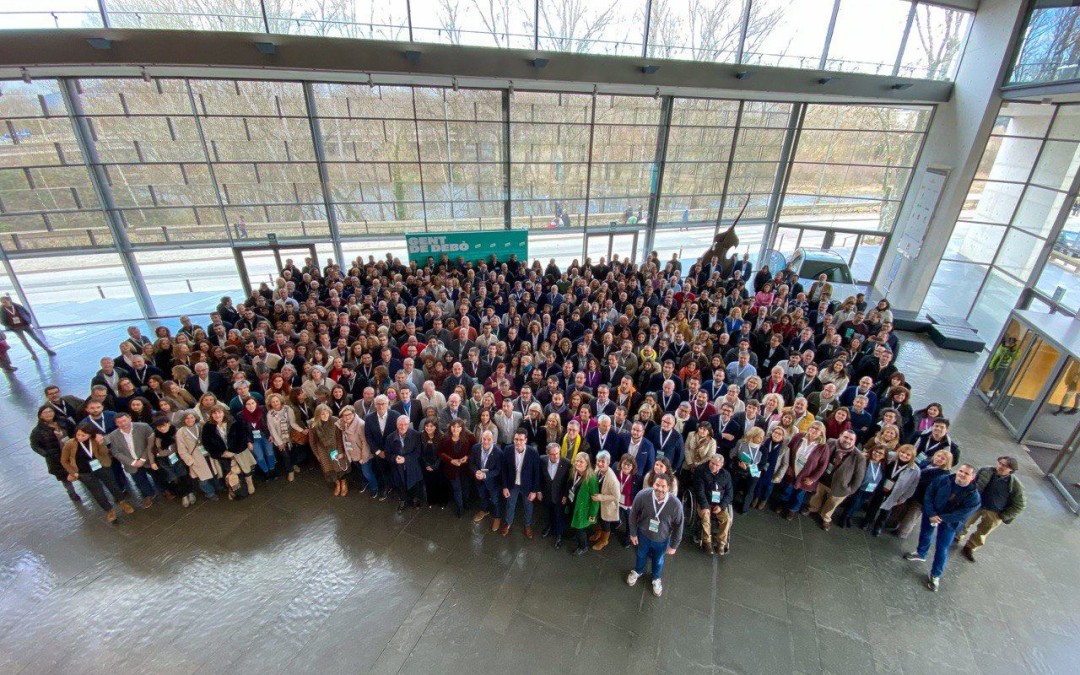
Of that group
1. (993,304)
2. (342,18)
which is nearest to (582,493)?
(342,18)

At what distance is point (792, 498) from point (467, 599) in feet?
13.4

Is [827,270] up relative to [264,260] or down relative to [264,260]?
up

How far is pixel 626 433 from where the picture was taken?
17.5ft

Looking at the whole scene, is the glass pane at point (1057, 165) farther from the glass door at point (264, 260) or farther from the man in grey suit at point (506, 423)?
the glass door at point (264, 260)

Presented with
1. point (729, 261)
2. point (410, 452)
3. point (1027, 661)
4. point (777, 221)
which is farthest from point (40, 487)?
point (777, 221)

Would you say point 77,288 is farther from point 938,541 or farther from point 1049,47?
point 1049,47

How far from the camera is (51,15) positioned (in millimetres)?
8797

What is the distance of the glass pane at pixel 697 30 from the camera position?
1227 centimetres

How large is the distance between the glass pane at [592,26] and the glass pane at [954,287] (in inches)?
416

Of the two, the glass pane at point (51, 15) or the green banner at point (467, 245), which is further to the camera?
the green banner at point (467, 245)

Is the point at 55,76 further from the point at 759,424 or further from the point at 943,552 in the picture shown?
the point at 943,552

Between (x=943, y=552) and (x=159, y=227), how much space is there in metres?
16.3

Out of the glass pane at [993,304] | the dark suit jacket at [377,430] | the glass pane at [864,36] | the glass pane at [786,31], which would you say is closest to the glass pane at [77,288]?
the dark suit jacket at [377,430]

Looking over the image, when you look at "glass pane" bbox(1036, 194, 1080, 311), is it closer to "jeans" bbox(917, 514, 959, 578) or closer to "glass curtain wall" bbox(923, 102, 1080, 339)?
"glass curtain wall" bbox(923, 102, 1080, 339)
